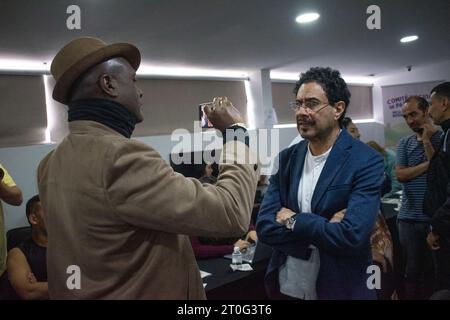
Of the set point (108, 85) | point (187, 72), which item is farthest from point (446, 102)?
point (187, 72)

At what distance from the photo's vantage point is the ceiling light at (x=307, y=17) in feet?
7.84

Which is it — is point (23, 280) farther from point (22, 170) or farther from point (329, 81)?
point (329, 81)

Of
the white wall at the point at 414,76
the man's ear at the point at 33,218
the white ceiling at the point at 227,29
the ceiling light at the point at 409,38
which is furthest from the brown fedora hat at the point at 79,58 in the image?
the white wall at the point at 414,76

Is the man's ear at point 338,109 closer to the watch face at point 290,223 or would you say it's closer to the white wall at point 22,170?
the watch face at point 290,223

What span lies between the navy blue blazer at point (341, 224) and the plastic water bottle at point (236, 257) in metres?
0.58

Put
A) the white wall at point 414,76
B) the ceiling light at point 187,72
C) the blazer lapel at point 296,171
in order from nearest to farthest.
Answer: the blazer lapel at point 296,171
the ceiling light at point 187,72
the white wall at point 414,76

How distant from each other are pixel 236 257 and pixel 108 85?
4.36 ft

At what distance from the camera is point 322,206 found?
3.91 feet

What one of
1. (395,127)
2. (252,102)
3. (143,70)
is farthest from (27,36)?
(395,127)

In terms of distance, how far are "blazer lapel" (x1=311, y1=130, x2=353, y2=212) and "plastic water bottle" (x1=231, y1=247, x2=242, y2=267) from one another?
2.45 ft

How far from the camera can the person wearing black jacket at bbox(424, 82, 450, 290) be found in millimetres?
1767

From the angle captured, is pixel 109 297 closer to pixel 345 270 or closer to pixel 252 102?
pixel 345 270

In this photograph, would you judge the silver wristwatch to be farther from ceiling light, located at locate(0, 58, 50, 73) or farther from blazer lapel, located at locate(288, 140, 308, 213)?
ceiling light, located at locate(0, 58, 50, 73)

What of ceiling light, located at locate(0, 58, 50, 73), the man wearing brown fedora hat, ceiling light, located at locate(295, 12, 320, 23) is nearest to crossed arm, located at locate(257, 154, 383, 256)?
the man wearing brown fedora hat
